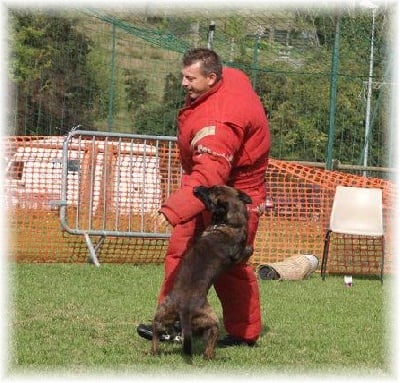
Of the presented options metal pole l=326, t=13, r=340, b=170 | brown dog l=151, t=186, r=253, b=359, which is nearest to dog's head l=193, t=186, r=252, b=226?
brown dog l=151, t=186, r=253, b=359

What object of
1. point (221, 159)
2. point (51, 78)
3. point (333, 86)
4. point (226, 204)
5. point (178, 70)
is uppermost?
point (178, 70)

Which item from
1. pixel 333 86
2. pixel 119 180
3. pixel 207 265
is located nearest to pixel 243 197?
pixel 207 265

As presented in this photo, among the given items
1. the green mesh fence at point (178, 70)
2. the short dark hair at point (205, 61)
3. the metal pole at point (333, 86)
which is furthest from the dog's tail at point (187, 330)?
the green mesh fence at point (178, 70)

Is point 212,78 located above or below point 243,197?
above

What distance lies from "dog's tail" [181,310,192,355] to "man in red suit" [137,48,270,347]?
0.50 m

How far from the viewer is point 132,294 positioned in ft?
30.6

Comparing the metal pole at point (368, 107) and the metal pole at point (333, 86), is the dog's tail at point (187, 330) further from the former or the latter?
the metal pole at point (368, 107)

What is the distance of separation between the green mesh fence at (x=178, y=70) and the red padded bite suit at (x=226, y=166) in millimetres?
8256

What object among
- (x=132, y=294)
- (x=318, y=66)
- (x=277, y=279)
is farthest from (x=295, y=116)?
(x=132, y=294)

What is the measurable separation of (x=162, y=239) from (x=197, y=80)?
6014 millimetres

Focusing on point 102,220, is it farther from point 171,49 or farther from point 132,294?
point 171,49

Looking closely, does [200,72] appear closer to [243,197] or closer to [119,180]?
[243,197]

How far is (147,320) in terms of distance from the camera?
789cm

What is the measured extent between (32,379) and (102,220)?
6471 mm
